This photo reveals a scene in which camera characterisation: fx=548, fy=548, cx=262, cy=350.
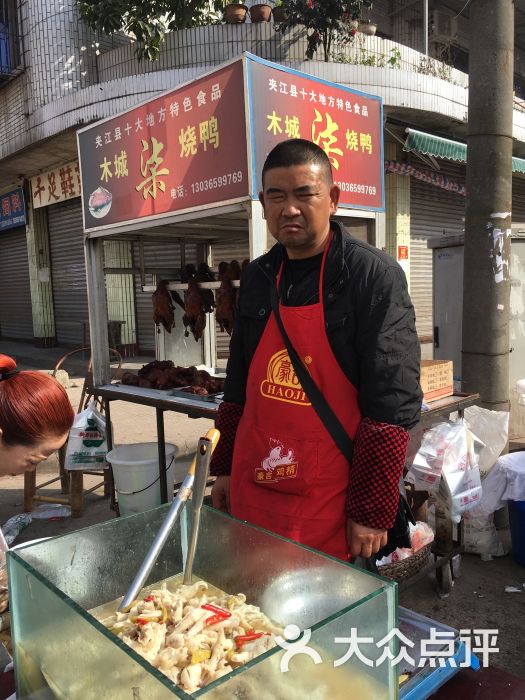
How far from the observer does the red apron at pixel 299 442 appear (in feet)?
5.56

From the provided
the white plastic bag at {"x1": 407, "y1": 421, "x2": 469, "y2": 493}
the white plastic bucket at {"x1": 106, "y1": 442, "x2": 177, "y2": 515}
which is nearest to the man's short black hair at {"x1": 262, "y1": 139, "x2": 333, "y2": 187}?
the white plastic bag at {"x1": 407, "y1": 421, "x2": 469, "y2": 493}

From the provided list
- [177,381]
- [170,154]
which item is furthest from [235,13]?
[177,381]

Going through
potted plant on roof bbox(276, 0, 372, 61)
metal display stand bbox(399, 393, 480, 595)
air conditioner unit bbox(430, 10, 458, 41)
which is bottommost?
metal display stand bbox(399, 393, 480, 595)

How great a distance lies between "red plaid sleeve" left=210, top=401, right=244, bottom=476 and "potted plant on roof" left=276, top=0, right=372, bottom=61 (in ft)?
26.7

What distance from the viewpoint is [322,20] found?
8359mm

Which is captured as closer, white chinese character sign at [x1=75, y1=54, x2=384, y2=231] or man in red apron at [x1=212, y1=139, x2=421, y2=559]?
man in red apron at [x1=212, y1=139, x2=421, y2=559]

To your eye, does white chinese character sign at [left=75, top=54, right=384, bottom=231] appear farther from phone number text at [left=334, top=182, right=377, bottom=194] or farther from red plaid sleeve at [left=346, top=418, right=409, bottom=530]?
red plaid sleeve at [left=346, top=418, right=409, bottom=530]

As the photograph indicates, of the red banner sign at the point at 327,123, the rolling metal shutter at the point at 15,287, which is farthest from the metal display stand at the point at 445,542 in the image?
the rolling metal shutter at the point at 15,287

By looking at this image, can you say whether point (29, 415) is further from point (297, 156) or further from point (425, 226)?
point (425, 226)

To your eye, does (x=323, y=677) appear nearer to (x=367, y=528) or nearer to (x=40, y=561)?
(x=40, y=561)

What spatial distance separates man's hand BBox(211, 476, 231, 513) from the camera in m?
2.06

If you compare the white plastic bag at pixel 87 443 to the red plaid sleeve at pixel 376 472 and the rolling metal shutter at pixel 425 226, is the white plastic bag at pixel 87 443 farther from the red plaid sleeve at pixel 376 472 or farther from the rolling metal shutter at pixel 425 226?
the rolling metal shutter at pixel 425 226

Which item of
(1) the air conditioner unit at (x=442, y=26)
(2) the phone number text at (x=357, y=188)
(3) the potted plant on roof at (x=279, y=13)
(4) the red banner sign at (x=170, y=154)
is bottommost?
(2) the phone number text at (x=357, y=188)

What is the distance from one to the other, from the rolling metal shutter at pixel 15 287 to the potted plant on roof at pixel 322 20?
8979 mm
